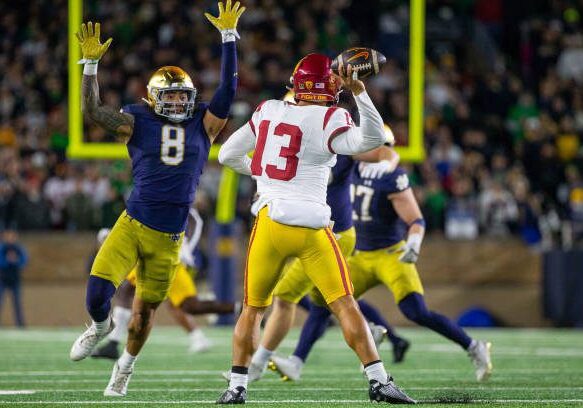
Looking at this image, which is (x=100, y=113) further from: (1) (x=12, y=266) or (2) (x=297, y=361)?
(1) (x=12, y=266)

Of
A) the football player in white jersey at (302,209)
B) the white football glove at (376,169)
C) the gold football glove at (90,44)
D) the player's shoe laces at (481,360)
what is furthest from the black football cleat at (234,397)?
the white football glove at (376,169)

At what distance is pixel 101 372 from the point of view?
28.0 feet

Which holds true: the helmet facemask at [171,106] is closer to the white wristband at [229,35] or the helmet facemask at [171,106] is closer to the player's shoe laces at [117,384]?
the white wristband at [229,35]

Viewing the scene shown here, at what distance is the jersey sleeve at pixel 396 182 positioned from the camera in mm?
8477

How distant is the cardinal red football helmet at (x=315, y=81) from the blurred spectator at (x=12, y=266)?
910cm

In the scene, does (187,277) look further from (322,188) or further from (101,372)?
(322,188)

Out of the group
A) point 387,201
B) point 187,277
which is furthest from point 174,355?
point 387,201

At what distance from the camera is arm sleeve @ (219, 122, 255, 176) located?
21.3ft

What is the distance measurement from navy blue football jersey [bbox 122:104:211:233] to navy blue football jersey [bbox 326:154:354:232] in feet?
4.40

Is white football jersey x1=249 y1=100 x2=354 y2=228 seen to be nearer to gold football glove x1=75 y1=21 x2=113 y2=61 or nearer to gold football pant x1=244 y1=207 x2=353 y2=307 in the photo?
gold football pant x1=244 y1=207 x2=353 y2=307

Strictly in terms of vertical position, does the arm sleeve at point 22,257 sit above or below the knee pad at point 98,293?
below

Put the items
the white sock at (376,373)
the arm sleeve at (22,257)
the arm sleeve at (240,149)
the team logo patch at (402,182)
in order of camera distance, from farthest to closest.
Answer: the arm sleeve at (22,257)
the team logo patch at (402,182)
the arm sleeve at (240,149)
the white sock at (376,373)

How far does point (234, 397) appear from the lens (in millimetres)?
6203

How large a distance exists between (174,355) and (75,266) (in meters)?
5.65
